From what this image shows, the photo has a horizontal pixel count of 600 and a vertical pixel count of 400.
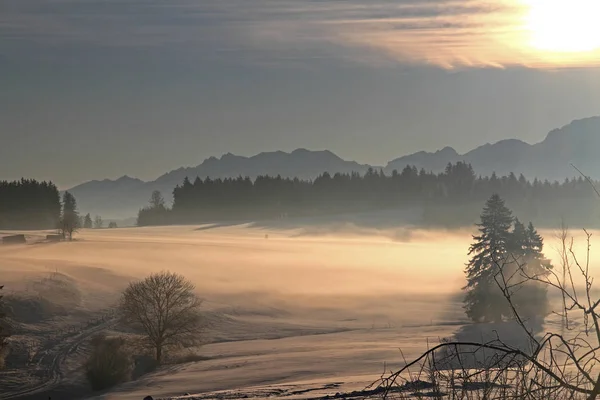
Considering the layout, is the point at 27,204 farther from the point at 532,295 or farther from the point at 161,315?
the point at 532,295

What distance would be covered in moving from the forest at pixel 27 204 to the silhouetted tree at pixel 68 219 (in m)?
3.36

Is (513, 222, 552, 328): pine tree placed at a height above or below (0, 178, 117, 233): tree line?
below

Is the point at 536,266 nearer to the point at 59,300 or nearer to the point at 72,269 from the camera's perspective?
the point at 59,300

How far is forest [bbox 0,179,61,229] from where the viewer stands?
552ft

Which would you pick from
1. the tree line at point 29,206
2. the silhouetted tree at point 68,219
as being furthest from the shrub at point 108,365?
the tree line at point 29,206

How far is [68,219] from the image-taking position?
158875 millimetres

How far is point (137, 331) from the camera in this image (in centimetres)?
7244

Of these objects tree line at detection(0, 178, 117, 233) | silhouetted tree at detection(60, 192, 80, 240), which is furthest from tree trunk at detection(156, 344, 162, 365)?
tree line at detection(0, 178, 117, 233)

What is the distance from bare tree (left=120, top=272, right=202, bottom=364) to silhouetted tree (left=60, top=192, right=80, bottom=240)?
83.8m

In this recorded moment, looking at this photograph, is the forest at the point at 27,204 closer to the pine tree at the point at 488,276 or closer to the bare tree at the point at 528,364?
the pine tree at the point at 488,276

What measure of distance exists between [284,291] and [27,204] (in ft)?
268

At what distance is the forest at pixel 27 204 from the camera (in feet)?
552

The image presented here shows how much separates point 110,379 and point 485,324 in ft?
110

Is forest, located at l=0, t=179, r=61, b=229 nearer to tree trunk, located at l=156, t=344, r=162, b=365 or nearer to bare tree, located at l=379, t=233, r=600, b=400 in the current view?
tree trunk, located at l=156, t=344, r=162, b=365
